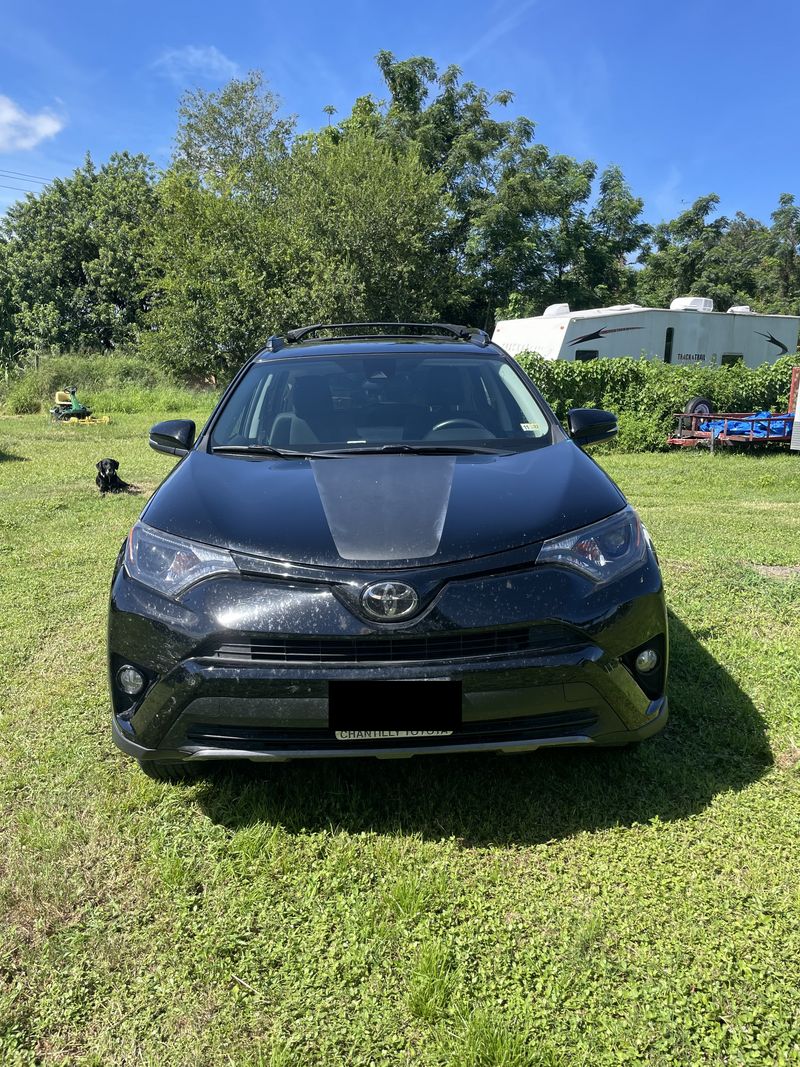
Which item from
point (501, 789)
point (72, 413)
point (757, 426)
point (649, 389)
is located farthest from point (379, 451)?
point (72, 413)

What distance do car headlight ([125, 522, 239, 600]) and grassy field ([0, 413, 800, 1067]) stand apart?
2.66 feet

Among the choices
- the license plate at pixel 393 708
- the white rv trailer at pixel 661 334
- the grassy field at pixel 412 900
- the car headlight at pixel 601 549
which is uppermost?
the white rv trailer at pixel 661 334

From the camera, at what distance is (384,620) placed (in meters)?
2.04

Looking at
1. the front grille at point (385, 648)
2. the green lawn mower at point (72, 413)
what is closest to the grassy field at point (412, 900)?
the front grille at point (385, 648)

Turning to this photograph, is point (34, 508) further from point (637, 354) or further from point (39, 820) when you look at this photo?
point (637, 354)

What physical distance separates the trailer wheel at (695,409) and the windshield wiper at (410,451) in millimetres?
10819

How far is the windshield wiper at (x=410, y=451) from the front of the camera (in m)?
2.83

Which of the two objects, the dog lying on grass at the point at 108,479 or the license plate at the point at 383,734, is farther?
the dog lying on grass at the point at 108,479

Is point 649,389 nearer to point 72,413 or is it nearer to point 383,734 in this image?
point 383,734

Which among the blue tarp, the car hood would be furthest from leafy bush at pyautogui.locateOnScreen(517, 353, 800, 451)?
the car hood

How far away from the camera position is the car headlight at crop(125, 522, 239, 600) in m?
2.17

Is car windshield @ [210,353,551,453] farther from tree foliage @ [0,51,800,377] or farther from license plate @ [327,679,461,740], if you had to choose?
tree foliage @ [0,51,800,377]

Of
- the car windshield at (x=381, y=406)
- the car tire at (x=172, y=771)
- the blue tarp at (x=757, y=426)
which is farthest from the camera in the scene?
the blue tarp at (x=757, y=426)

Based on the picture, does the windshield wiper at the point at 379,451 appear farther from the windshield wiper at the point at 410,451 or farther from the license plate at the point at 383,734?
the license plate at the point at 383,734
